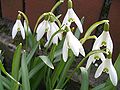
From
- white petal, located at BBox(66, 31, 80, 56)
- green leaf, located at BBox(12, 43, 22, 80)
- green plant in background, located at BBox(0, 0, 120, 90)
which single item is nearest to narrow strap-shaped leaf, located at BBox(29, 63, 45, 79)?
green plant in background, located at BBox(0, 0, 120, 90)

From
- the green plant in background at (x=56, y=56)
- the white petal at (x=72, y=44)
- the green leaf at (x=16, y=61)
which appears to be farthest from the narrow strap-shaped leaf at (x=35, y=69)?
the white petal at (x=72, y=44)

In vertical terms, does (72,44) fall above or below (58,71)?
above

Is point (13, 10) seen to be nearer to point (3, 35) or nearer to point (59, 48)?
point (3, 35)

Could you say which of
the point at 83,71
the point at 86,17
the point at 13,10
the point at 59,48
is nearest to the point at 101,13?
the point at 86,17

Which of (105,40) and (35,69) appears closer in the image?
(105,40)

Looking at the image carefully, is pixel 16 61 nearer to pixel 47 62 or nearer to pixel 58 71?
pixel 47 62

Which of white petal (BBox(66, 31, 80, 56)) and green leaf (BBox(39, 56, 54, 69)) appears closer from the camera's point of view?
white petal (BBox(66, 31, 80, 56))

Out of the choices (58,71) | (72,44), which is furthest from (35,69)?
(72,44)

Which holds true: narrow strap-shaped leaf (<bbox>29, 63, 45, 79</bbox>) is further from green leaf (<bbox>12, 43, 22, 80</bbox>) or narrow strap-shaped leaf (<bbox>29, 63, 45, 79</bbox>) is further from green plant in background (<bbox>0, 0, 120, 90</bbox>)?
green leaf (<bbox>12, 43, 22, 80</bbox>)

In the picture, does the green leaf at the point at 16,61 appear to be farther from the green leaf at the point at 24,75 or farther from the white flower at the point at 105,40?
the white flower at the point at 105,40
